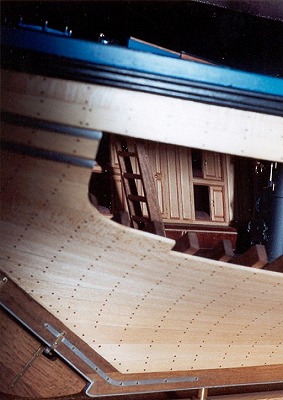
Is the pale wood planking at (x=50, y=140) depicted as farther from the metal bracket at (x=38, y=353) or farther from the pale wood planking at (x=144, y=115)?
the metal bracket at (x=38, y=353)

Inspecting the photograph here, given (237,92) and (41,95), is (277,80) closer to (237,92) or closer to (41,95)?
(237,92)

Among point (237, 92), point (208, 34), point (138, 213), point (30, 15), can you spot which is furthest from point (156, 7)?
point (237, 92)

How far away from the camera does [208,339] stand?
2.24 meters

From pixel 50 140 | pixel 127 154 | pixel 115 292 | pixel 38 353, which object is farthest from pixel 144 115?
pixel 38 353

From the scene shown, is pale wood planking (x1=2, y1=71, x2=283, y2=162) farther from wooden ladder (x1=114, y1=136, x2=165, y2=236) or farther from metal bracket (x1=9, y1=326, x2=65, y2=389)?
metal bracket (x1=9, y1=326, x2=65, y2=389)

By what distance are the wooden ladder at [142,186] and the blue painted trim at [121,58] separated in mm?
569

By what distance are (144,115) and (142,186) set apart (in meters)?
0.83

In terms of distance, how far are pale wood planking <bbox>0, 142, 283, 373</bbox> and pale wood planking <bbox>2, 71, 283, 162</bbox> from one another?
8.5 inches

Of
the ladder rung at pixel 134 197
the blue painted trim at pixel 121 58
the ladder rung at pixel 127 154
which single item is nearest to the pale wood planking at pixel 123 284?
the blue painted trim at pixel 121 58

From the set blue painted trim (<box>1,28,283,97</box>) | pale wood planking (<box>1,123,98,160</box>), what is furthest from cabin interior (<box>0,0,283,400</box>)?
blue painted trim (<box>1,28,283,97</box>)

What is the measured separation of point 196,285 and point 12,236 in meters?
0.85

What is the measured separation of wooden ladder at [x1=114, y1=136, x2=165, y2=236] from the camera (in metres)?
2.19

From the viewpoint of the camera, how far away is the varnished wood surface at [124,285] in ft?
5.76

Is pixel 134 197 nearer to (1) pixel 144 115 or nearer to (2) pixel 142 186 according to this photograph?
(2) pixel 142 186
